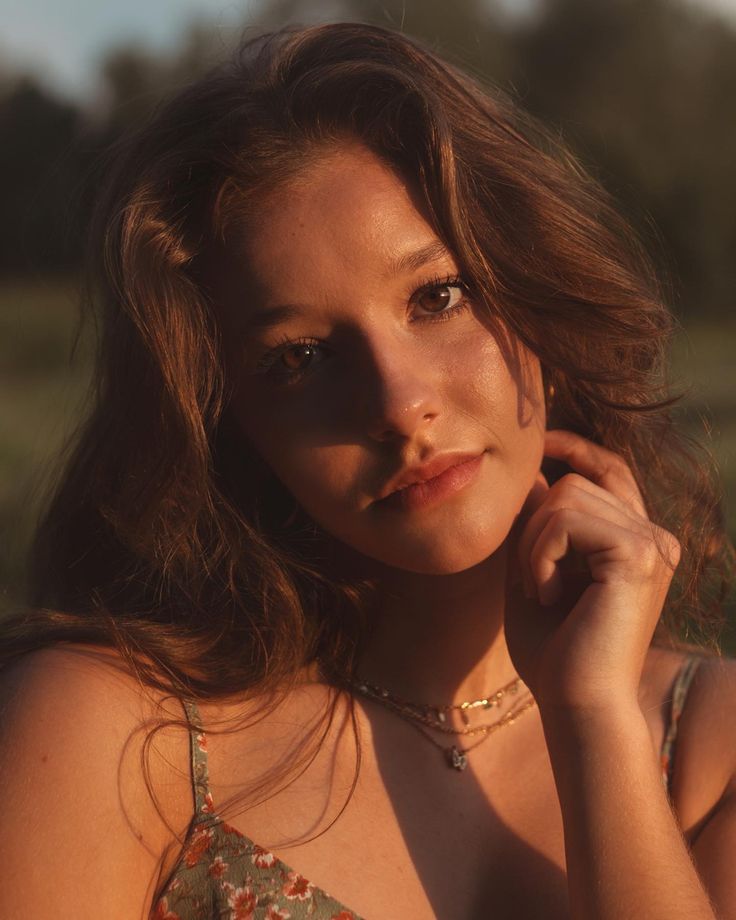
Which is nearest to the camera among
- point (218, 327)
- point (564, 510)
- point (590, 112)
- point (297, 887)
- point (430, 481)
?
point (297, 887)

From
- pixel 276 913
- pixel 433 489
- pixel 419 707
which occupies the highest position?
pixel 433 489

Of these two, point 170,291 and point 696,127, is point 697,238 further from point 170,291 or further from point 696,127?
point 170,291

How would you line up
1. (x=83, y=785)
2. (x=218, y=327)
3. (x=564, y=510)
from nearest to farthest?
(x=83, y=785), (x=218, y=327), (x=564, y=510)

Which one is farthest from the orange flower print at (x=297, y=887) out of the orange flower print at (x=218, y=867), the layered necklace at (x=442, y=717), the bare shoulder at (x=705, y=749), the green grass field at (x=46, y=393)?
the green grass field at (x=46, y=393)

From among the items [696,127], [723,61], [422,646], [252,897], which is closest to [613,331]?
[422,646]

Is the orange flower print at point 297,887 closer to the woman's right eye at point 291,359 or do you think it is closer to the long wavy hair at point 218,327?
the long wavy hair at point 218,327

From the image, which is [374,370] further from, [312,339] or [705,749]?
[705,749]

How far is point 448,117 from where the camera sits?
2.82 m

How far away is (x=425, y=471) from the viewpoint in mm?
2553

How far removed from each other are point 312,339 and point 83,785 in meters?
0.91

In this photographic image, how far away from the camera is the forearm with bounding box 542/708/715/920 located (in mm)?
2391

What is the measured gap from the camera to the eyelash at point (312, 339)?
258 centimetres

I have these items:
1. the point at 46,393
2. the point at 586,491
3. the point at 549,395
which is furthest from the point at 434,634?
the point at 46,393

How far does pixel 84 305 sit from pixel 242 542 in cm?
71
